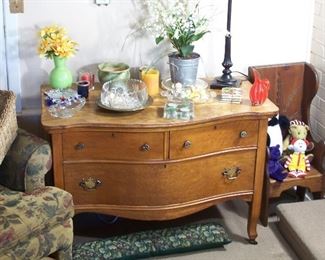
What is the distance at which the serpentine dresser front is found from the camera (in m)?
2.47

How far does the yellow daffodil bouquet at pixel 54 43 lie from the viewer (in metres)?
2.60

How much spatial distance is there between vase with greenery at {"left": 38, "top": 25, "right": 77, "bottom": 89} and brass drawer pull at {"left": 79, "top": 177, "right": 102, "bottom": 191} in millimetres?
451

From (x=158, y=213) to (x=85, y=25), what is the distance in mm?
961

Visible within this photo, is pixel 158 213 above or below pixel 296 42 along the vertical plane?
below

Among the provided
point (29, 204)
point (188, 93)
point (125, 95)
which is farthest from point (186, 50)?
point (29, 204)

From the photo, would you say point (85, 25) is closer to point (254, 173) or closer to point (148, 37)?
point (148, 37)

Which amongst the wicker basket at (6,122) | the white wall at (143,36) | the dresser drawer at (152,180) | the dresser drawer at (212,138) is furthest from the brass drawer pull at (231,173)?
the wicker basket at (6,122)

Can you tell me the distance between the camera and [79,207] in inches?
103

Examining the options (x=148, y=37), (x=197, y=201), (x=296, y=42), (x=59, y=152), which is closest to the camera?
(x=59, y=152)

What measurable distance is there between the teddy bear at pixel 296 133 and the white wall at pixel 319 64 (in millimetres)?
134

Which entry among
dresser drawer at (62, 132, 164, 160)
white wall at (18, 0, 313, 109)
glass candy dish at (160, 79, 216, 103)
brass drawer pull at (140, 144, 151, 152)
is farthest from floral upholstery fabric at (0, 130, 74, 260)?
glass candy dish at (160, 79, 216, 103)

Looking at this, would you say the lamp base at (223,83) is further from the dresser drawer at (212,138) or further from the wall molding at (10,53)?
the wall molding at (10,53)

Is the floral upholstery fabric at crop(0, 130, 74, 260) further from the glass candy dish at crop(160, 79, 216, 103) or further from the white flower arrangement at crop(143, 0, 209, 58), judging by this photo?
the white flower arrangement at crop(143, 0, 209, 58)

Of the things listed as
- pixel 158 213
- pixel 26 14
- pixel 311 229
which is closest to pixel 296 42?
pixel 311 229
